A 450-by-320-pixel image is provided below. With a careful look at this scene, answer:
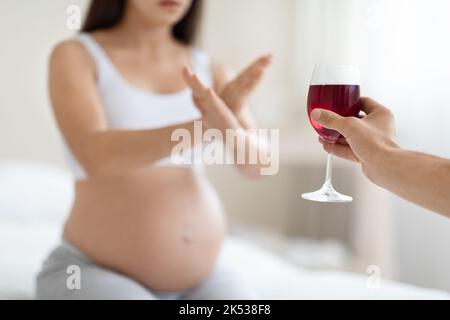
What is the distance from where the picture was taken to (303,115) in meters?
2.76

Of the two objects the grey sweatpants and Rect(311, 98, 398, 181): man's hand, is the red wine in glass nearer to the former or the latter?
Rect(311, 98, 398, 181): man's hand

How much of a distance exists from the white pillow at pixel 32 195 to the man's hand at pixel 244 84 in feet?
4.29

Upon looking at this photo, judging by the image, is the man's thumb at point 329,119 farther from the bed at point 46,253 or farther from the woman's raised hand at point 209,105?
the bed at point 46,253

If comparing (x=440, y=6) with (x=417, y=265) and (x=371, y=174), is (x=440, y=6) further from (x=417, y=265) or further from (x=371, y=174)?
(x=371, y=174)

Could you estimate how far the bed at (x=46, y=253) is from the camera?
1.29 meters

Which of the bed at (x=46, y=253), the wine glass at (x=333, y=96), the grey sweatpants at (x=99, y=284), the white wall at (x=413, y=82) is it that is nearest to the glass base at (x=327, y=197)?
the wine glass at (x=333, y=96)

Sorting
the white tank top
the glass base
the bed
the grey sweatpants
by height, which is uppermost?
the white tank top

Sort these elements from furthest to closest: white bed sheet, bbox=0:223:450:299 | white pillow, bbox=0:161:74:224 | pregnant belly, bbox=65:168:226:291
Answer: white pillow, bbox=0:161:74:224
white bed sheet, bbox=0:223:450:299
pregnant belly, bbox=65:168:226:291

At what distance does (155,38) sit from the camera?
1.31 meters

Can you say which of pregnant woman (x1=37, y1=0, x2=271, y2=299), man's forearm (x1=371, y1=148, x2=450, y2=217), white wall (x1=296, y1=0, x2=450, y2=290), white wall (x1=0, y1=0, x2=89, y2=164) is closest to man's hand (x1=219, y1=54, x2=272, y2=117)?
pregnant woman (x1=37, y1=0, x2=271, y2=299)

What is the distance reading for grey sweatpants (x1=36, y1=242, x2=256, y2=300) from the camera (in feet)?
3.29

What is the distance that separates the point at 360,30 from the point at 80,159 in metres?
1.57

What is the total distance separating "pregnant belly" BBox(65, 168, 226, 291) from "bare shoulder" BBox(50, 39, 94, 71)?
232 mm

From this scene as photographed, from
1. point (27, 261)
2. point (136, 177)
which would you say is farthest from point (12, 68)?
point (136, 177)
